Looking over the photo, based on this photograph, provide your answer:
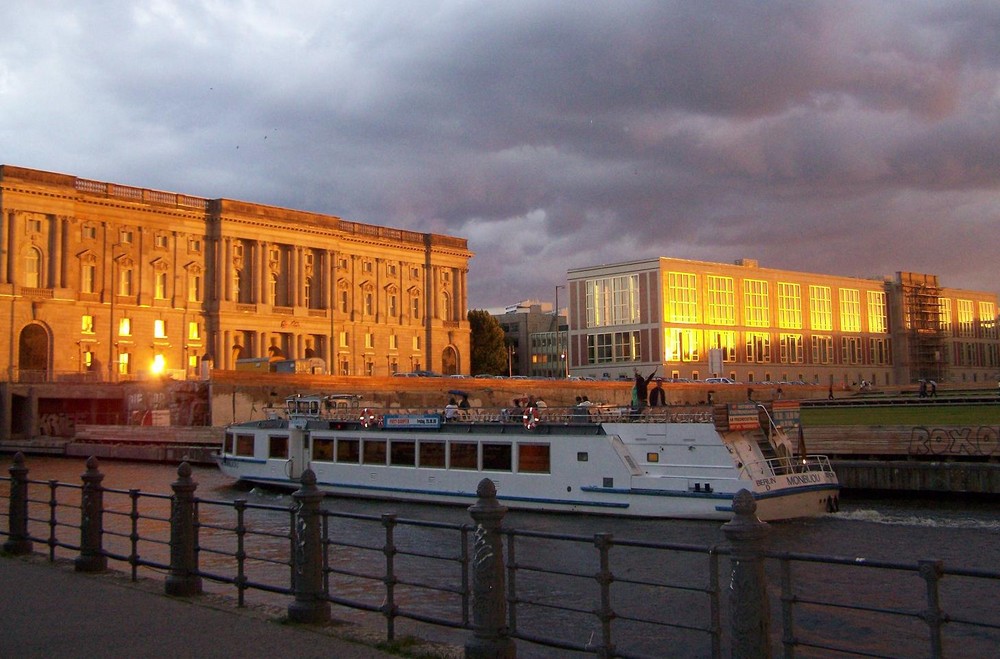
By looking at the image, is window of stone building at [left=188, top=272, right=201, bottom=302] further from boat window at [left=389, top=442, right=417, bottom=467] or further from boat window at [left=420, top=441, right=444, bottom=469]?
boat window at [left=420, top=441, right=444, bottom=469]

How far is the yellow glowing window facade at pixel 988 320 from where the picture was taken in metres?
147

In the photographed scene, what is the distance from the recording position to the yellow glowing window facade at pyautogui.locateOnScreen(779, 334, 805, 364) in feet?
390

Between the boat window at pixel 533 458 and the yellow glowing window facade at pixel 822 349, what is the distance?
95.0 m

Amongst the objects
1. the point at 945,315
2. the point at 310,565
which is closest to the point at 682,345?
the point at 945,315

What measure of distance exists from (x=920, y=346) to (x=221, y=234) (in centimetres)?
9003

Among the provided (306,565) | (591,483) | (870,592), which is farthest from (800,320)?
(306,565)

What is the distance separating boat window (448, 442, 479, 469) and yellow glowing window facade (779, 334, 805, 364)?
291 feet

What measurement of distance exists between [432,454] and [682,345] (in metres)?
75.6

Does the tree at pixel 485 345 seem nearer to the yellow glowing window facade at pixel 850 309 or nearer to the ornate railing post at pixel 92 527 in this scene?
the yellow glowing window facade at pixel 850 309

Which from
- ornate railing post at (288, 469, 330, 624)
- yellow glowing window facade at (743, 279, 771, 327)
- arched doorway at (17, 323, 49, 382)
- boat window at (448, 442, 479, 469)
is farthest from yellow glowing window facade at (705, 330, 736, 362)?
ornate railing post at (288, 469, 330, 624)

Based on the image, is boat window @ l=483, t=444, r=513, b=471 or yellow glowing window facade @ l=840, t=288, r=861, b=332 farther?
yellow glowing window facade @ l=840, t=288, r=861, b=332

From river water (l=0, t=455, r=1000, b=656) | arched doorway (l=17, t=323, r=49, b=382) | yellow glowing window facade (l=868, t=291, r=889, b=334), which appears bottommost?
river water (l=0, t=455, r=1000, b=656)

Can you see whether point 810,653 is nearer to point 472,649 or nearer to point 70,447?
point 472,649

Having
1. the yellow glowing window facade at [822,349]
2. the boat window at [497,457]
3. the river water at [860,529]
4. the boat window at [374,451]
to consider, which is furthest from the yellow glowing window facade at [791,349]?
the boat window at [497,457]
